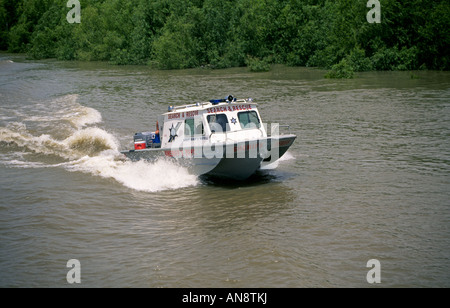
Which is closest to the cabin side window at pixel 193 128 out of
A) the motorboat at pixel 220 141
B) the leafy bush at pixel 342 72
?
the motorboat at pixel 220 141

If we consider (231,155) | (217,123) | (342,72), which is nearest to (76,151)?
(217,123)

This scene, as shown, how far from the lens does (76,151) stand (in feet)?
67.2

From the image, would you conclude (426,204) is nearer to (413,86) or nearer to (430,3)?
(413,86)

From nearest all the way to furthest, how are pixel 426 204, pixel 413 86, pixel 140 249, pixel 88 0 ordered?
1. pixel 140 249
2. pixel 426 204
3. pixel 413 86
4. pixel 88 0

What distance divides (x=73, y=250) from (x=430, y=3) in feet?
133

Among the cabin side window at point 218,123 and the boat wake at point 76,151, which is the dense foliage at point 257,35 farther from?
the cabin side window at point 218,123

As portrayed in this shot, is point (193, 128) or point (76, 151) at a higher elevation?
point (193, 128)

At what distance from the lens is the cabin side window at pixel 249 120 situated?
16.0 meters

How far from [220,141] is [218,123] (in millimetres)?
719

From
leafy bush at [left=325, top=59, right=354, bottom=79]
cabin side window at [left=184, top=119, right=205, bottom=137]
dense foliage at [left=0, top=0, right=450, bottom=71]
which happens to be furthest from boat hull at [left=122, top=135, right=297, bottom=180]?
dense foliage at [left=0, top=0, right=450, bottom=71]

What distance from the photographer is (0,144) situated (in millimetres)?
21094

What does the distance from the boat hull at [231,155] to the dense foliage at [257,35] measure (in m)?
25.8

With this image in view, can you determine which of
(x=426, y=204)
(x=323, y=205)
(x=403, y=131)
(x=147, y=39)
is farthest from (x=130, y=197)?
(x=147, y=39)

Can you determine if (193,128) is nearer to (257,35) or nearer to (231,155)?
(231,155)
